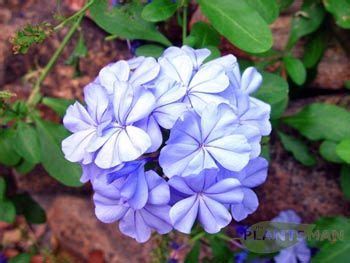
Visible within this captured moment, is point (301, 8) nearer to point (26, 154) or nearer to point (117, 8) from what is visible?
point (117, 8)

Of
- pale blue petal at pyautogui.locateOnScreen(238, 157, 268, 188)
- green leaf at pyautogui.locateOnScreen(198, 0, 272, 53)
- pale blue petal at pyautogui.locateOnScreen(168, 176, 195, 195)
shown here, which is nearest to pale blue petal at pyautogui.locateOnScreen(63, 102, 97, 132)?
pale blue petal at pyautogui.locateOnScreen(168, 176, 195, 195)

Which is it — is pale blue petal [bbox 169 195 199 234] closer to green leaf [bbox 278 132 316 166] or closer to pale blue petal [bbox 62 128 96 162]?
pale blue petal [bbox 62 128 96 162]

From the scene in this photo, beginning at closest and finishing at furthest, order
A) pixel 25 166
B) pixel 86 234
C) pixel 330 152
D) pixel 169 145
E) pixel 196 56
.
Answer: pixel 169 145
pixel 196 56
pixel 330 152
pixel 25 166
pixel 86 234

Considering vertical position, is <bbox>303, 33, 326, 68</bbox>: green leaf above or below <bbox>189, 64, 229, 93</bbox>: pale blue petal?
below

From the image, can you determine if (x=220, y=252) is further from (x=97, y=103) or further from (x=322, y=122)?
(x=97, y=103)

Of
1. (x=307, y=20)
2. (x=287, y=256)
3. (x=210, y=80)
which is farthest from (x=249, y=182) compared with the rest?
(x=307, y=20)

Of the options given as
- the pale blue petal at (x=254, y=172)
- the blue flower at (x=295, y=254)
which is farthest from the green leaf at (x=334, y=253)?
the pale blue petal at (x=254, y=172)
